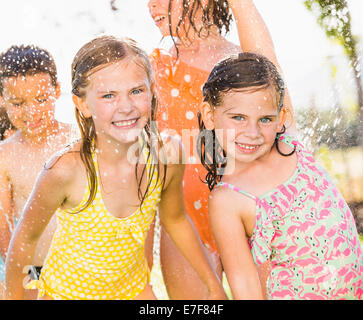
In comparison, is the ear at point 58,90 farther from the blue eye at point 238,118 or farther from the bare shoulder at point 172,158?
the blue eye at point 238,118

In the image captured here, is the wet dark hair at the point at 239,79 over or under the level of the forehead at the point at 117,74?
under

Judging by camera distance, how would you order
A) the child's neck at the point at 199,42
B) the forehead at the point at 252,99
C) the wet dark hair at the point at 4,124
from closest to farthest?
the forehead at the point at 252,99 < the child's neck at the point at 199,42 < the wet dark hair at the point at 4,124

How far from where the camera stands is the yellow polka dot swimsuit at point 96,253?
4.53ft

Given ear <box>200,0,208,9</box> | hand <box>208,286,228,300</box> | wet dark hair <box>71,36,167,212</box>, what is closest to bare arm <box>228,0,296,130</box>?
ear <box>200,0,208,9</box>

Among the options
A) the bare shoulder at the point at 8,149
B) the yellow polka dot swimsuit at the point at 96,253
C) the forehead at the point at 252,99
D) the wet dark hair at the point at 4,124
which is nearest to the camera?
the forehead at the point at 252,99

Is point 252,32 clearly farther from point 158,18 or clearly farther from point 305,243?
point 305,243

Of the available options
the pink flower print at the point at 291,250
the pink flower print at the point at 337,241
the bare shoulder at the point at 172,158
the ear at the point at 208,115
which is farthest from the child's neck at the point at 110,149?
the pink flower print at the point at 337,241

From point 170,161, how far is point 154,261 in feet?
1.37

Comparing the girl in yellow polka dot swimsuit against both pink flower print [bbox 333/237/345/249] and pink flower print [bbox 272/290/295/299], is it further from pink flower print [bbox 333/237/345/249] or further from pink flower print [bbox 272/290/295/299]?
pink flower print [bbox 333/237/345/249]

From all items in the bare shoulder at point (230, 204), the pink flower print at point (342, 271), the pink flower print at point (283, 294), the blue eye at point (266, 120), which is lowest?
the pink flower print at point (283, 294)

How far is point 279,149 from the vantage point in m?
1.42

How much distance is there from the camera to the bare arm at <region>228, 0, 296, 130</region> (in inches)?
59.5

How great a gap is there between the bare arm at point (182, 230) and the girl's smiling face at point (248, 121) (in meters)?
0.20

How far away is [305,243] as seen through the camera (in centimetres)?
132
